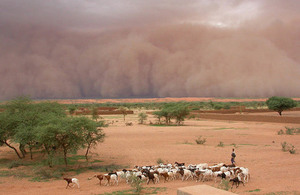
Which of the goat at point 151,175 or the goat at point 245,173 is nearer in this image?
the goat at point 245,173

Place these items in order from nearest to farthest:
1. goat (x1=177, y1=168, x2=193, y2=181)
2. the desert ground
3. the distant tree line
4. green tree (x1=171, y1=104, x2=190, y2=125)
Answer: the desert ground, goat (x1=177, y1=168, x2=193, y2=181), the distant tree line, green tree (x1=171, y1=104, x2=190, y2=125)

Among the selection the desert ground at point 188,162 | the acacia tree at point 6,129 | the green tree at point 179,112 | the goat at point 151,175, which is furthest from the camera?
the green tree at point 179,112

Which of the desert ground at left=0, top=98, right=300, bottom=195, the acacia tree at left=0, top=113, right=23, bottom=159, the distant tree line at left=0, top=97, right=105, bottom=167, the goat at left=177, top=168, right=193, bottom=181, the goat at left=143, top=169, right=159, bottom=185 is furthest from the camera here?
the acacia tree at left=0, top=113, right=23, bottom=159

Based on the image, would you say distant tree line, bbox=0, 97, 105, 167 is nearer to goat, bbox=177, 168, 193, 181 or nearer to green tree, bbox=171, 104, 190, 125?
goat, bbox=177, 168, 193, 181

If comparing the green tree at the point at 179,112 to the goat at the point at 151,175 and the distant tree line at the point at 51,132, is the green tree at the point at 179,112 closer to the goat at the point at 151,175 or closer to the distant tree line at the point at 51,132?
the distant tree line at the point at 51,132

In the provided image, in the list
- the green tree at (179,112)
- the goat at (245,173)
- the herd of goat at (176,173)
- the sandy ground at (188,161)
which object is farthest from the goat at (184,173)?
the green tree at (179,112)

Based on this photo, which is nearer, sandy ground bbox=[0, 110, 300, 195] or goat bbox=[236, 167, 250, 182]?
sandy ground bbox=[0, 110, 300, 195]

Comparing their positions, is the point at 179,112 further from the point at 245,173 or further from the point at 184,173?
the point at 245,173

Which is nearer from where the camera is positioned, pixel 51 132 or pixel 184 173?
pixel 184 173

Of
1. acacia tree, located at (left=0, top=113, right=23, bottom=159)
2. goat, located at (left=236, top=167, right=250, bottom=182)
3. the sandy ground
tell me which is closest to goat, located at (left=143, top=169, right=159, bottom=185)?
the sandy ground

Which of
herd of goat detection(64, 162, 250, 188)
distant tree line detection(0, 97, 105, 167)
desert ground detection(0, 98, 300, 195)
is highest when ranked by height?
distant tree line detection(0, 97, 105, 167)

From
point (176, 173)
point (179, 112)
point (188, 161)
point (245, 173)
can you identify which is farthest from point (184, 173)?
point (179, 112)

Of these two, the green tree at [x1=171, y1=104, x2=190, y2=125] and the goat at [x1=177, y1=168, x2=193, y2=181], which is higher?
the green tree at [x1=171, y1=104, x2=190, y2=125]

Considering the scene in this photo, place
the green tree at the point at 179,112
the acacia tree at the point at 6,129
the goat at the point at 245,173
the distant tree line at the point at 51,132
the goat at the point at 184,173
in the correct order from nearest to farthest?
the goat at the point at 245,173
the goat at the point at 184,173
the distant tree line at the point at 51,132
the acacia tree at the point at 6,129
the green tree at the point at 179,112
